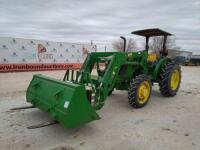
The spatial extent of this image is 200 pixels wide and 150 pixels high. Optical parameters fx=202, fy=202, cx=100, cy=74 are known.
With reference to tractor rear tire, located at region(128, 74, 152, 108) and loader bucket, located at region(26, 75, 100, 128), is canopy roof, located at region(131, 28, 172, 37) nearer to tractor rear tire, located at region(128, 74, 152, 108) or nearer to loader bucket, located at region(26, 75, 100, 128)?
tractor rear tire, located at region(128, 74, 152, 108)

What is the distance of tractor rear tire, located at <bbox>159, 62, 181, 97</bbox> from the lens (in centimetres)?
647

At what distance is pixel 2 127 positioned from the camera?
4.12m

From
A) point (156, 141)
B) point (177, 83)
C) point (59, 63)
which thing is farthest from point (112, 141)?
point (59, 63)

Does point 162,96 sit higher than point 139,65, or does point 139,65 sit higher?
point 139,65

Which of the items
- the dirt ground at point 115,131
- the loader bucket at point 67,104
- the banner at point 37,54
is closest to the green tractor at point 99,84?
the loader bucket at point 67,104

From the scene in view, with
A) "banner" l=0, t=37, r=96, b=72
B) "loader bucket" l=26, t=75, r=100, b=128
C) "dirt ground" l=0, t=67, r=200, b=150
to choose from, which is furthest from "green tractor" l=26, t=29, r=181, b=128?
"banner" l=0, t=37, r=96, b=72

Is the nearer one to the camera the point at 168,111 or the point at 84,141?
the point at 84,141

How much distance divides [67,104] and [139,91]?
7.62 feet

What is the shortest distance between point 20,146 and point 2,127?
39.0 inches

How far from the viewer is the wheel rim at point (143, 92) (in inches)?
213

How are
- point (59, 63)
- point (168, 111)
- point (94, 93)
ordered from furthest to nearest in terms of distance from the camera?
point (59, 63) < point (168, 111) < point (94, 93)

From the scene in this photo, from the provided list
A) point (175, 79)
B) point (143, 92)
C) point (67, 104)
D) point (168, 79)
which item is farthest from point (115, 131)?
point (175, 79)

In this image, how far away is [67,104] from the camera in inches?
145

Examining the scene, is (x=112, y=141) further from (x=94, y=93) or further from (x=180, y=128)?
(x=180, y=128)
